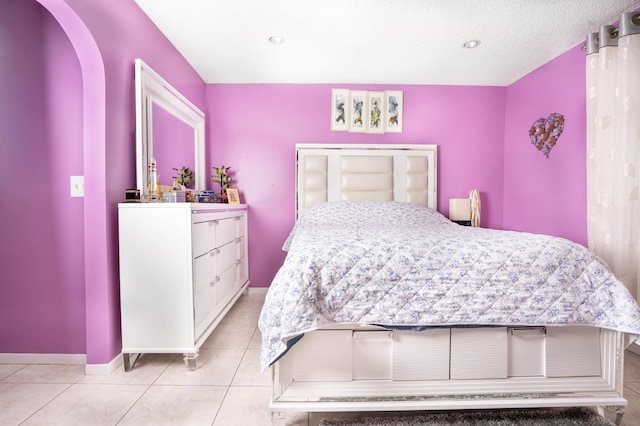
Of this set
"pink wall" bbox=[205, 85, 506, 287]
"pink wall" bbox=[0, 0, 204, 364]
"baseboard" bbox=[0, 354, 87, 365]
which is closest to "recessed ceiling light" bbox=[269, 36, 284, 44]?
"pink wall" bbox=[205, 85, 506, 287]

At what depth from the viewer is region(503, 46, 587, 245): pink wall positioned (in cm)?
255

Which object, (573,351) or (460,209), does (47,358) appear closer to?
(573,351)

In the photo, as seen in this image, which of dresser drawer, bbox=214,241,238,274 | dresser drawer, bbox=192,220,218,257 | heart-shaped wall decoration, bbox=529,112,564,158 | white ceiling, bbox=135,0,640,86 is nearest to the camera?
dresser drawer, bbox=192,220,218,257

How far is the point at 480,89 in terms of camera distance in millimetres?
3441

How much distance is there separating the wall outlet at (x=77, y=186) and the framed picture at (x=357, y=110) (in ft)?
8.31

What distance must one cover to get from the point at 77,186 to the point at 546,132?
12.6ft

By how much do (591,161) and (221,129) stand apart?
3444 mm

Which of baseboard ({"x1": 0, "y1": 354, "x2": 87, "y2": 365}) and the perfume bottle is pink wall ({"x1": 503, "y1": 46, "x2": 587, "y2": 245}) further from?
baseboard ({"x1": 0, "y1": 354, "x2": 87, "y2": 365})

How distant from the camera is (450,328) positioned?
4.37 feet

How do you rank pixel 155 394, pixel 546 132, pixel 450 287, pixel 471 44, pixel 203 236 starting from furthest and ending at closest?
pixel 546 132
pixel 471 44
pixel 203 236
pixel 155 394
pixel 450 287

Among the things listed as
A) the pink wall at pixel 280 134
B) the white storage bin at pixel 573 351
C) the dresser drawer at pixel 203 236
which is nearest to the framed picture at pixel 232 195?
the pink wall at pixel 280 134

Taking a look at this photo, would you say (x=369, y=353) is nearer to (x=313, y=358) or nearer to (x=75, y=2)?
(x=313, y=358)

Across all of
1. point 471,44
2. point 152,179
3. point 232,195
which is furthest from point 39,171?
point 471,44

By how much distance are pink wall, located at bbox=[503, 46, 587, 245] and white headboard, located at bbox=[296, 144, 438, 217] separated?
883 mm
